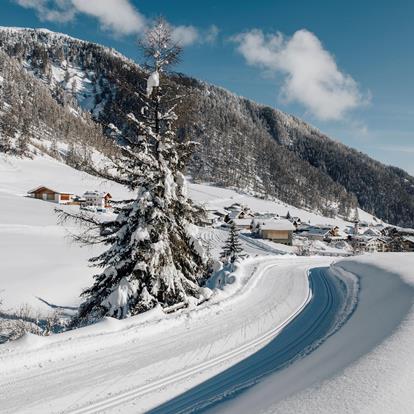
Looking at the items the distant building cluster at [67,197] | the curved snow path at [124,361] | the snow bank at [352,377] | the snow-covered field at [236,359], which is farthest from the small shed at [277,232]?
Answer: the snow bank at [352,377]

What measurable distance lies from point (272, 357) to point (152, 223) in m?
5.61

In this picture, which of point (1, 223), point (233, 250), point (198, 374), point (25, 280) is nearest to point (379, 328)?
point (198, 374)

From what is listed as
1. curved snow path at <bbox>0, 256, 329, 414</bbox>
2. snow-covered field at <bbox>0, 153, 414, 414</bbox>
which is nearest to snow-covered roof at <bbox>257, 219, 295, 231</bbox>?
snow-covered field at <bbox>0, 153, 414, 414</bbox>

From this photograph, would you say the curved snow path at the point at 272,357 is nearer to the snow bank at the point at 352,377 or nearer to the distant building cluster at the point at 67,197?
the snow bank at the point at 352,377

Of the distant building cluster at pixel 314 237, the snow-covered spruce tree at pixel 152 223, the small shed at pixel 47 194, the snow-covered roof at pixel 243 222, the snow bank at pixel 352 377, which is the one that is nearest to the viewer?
the snow bank at pixel 352 377

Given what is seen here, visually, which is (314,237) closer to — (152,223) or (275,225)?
(275,225)

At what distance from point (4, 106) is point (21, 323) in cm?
16585

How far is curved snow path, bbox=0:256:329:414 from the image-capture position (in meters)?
5.87

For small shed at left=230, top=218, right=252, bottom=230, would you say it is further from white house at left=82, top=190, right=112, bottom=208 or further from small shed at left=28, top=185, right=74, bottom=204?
small shed at left=28, top=185, right=74, bottom=204

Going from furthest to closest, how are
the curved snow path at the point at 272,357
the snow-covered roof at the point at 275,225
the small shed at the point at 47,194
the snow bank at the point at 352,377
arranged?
the snow-covered roof at the point at 275,225 < the small shed at the point at 47,194 < the curved snow path at the point at 272,357 < the snow bank at the point at 352,377

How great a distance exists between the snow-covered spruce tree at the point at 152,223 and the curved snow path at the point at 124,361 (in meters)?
1.92

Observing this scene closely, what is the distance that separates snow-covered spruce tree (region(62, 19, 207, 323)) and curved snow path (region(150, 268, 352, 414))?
3395 millimetres

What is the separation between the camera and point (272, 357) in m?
8.42

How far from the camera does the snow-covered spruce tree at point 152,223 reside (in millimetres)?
11844
